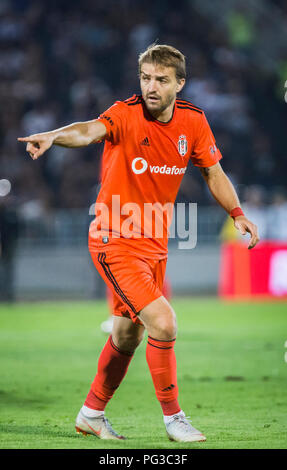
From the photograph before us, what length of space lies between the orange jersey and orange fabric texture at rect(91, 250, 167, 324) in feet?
0.19

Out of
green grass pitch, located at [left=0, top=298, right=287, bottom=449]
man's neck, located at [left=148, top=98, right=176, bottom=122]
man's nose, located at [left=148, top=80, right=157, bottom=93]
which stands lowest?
green grass pitch, located at [left=0, top=298, right=287, bottom=449]

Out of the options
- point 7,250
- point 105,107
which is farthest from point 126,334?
point 105,107

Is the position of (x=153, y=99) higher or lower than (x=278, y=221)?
higher

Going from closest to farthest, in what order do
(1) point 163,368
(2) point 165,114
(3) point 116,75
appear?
(1) point 163,368 < (2) point 165,114 < (3) point 116,75

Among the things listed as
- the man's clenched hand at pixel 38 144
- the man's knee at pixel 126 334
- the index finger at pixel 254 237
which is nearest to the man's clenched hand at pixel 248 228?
the index finger at pixel 254 237

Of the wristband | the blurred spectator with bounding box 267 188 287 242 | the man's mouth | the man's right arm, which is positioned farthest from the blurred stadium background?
the man's right arm

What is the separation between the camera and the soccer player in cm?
459

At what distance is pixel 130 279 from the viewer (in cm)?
461

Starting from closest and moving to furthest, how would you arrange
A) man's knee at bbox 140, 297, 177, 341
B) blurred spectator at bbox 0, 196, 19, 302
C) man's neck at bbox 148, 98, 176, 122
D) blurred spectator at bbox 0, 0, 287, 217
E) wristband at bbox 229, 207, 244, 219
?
man's knee at bbox 140, 297, 177, 341, man's neck at bbox 148, 98, 176, 122, wristband at bbox 229, 207, 244, 219, blurred spectator at bbox 0, 196, 19, 302, blurred spectator at bbox 0, 0, 287, 217

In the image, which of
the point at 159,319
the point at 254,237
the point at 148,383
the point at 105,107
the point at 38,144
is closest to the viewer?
the point at 38,144

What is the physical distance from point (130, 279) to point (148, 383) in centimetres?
311

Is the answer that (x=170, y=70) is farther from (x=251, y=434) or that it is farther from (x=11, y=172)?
(x=11, y=172)

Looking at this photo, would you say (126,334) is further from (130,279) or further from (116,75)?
(116,75)

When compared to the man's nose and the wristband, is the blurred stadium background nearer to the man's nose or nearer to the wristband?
the wristband
